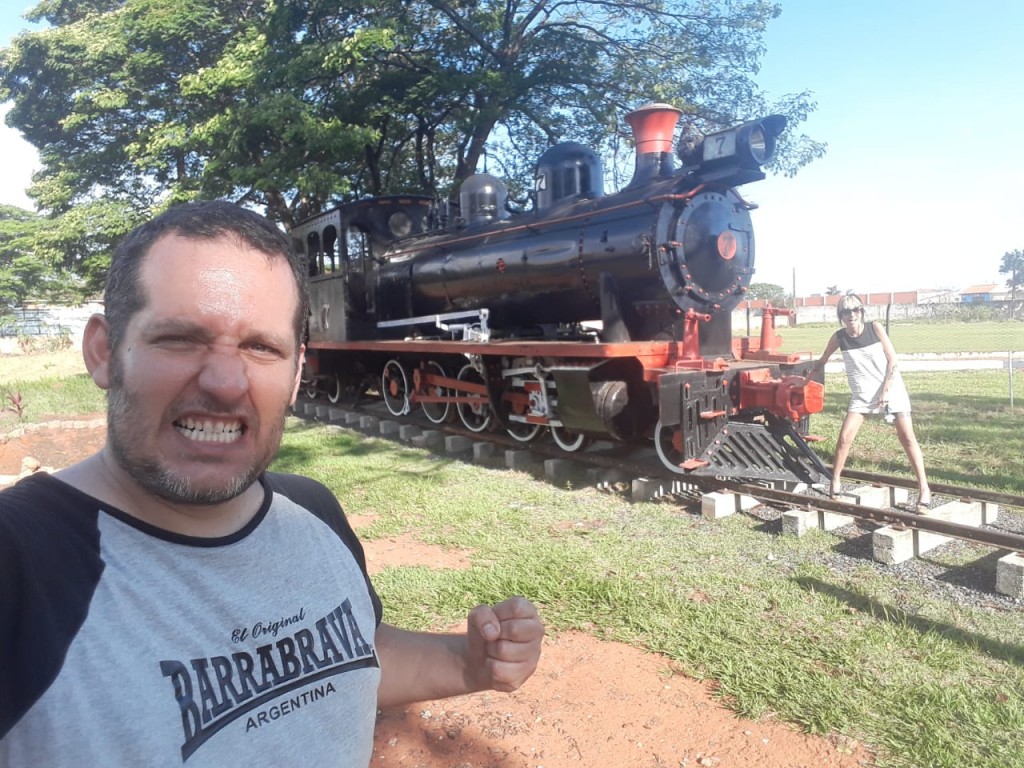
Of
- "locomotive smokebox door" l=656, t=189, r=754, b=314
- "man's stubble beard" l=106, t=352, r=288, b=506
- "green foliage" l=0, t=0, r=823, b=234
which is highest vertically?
"green foliage" l=0, t=0, r=823, b=234

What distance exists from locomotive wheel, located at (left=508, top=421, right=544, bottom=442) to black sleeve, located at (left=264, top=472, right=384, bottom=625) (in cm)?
635

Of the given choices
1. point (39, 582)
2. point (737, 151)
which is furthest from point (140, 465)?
point (737, 151)

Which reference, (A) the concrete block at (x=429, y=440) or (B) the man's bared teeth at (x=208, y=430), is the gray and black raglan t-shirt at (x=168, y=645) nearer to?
(B) the man's bared teeth at (x=208, y=430)

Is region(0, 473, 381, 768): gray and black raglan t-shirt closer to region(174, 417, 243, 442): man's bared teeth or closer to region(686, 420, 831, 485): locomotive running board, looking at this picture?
region(174, 417, 243, 442): man's bared teeth

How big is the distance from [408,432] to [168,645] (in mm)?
8318

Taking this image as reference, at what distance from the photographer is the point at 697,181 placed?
6406 millimetres

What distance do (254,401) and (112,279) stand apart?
0.33 m

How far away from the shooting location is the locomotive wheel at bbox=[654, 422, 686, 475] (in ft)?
20.9

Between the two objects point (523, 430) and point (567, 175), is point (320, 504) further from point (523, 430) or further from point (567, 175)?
point (567, 175)

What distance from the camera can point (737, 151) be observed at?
6082mm

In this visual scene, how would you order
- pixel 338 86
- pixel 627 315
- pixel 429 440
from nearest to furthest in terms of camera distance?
1. pixel 627 315
2. pixel 429 440
3. pixel 338 86

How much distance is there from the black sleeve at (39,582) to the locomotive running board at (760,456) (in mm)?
5540

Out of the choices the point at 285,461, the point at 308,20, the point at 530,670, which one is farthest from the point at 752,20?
the point at 530,670

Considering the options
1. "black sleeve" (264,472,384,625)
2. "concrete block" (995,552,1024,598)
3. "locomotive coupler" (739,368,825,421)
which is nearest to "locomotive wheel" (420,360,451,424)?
"locomotive coupler" (739,368,825,421)
